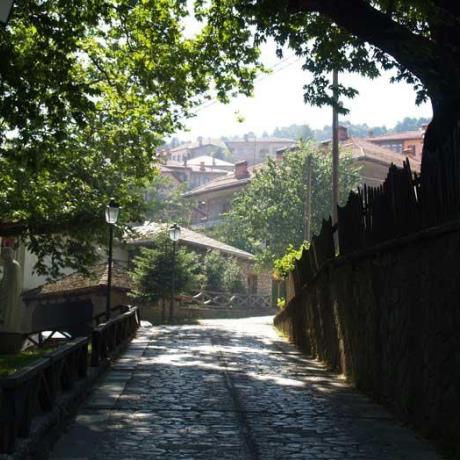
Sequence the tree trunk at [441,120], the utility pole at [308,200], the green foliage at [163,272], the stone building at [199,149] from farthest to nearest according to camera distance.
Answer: the stone building at [199,149]
the utility pole at [308,200]
the green foliage at [163,272]
the tree trunk at [441,120]

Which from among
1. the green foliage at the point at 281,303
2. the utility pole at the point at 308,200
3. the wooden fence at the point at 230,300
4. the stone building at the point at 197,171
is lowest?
the green foliage at the point at 281,303

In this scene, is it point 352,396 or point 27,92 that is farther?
point 27,92

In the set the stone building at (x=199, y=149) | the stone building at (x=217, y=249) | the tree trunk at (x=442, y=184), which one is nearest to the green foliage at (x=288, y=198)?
the stone building at (x=217, y=249)

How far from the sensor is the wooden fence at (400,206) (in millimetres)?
6602

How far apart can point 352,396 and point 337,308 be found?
94.7 inches

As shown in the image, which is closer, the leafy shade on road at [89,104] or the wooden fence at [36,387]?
the wooden fence at [36,387]

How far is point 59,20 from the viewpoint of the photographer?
1189 cm

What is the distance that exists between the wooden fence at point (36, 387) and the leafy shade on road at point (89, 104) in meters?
4.62

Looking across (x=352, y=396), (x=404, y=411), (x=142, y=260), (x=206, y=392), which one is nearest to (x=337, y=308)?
(x=352, y=396)

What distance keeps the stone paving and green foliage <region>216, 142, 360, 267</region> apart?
109 ft

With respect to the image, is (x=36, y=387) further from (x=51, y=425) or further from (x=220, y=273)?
(x=220, y=273)

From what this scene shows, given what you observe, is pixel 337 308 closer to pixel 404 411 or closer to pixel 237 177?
pixel 404 411

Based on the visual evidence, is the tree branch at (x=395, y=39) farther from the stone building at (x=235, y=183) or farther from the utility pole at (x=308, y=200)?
the stone building at (x=235, y=183)

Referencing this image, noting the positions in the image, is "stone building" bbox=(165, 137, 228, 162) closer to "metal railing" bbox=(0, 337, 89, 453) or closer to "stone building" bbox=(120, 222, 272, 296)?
"stone building" bbox=(120, 222, 272, 296)
